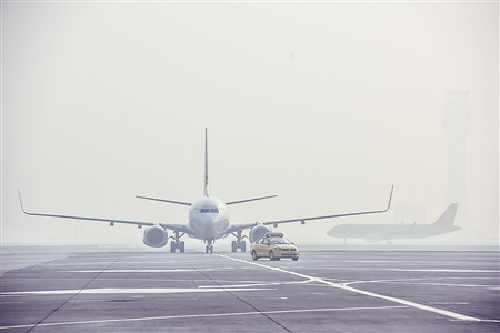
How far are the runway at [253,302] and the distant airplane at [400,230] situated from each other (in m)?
135

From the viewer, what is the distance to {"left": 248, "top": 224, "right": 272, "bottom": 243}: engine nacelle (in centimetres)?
7306

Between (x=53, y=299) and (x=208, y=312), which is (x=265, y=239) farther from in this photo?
(x=208, y=312)

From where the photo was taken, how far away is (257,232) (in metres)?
73.4

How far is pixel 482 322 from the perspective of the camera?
63.8 feet

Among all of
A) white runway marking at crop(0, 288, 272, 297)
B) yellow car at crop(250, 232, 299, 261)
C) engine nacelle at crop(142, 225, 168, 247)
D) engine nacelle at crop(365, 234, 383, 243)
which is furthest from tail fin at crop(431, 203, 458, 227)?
white runway marking at crop(0, 288, 272, 297)

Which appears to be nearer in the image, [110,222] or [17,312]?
[17,312]

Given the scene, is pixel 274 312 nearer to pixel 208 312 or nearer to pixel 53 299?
pixel 208 312

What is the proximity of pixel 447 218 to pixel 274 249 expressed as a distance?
128m

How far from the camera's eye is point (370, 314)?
69.2ft

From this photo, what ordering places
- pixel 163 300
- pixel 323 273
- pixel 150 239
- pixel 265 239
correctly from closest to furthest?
pixel 163 300
pixel 323 273
pixel 265 239
pixel 150 239

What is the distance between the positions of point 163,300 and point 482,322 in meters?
9.67

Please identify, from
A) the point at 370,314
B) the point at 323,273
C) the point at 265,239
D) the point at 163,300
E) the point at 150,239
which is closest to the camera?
the point at 370,314

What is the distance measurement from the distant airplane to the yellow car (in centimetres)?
11879

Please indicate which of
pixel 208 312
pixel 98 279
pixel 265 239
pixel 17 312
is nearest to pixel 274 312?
pixel 208 312
